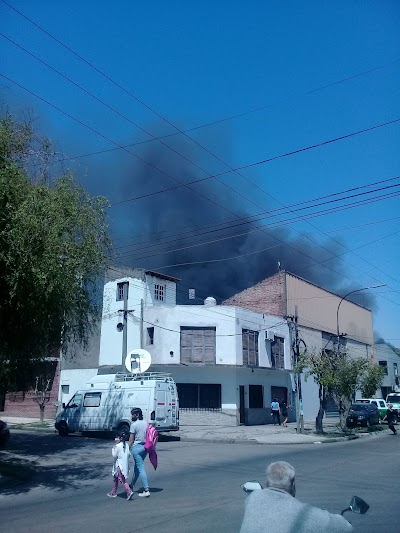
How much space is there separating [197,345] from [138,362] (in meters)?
9.05

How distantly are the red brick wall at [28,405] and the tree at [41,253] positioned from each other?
25323mm

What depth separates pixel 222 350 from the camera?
3409cm

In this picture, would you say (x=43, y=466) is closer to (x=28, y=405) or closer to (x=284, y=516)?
(x=284, y=516)

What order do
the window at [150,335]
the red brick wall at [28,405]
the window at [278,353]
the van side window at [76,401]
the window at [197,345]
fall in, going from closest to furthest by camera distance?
1. the van side window at [76,401]
2. the window at [197,345]
3. the window at [150,335]
4. the window at [278,353]
5. the red brick wall at [28,405]

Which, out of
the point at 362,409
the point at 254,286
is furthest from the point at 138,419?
the point at 254,286

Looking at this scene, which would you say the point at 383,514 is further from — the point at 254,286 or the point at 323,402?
the point at 254,286

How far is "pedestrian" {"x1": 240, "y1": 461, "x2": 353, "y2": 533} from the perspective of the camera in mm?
3039

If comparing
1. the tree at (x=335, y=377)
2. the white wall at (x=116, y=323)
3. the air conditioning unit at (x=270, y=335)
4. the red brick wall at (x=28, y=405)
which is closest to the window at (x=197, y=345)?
the white wall at (x=116, y=323)

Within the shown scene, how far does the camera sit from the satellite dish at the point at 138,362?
25567 millimetres

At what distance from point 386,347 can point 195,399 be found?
39.1m

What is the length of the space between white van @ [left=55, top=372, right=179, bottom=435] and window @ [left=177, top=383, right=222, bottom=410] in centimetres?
869

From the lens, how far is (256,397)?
120ft

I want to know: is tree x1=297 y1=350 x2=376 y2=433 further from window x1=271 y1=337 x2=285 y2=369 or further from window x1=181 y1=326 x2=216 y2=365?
window x1=271 y1=337 x2=285 y2=369

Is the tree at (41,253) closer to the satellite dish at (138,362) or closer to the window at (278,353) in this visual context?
the satellite dish at (138,362)
